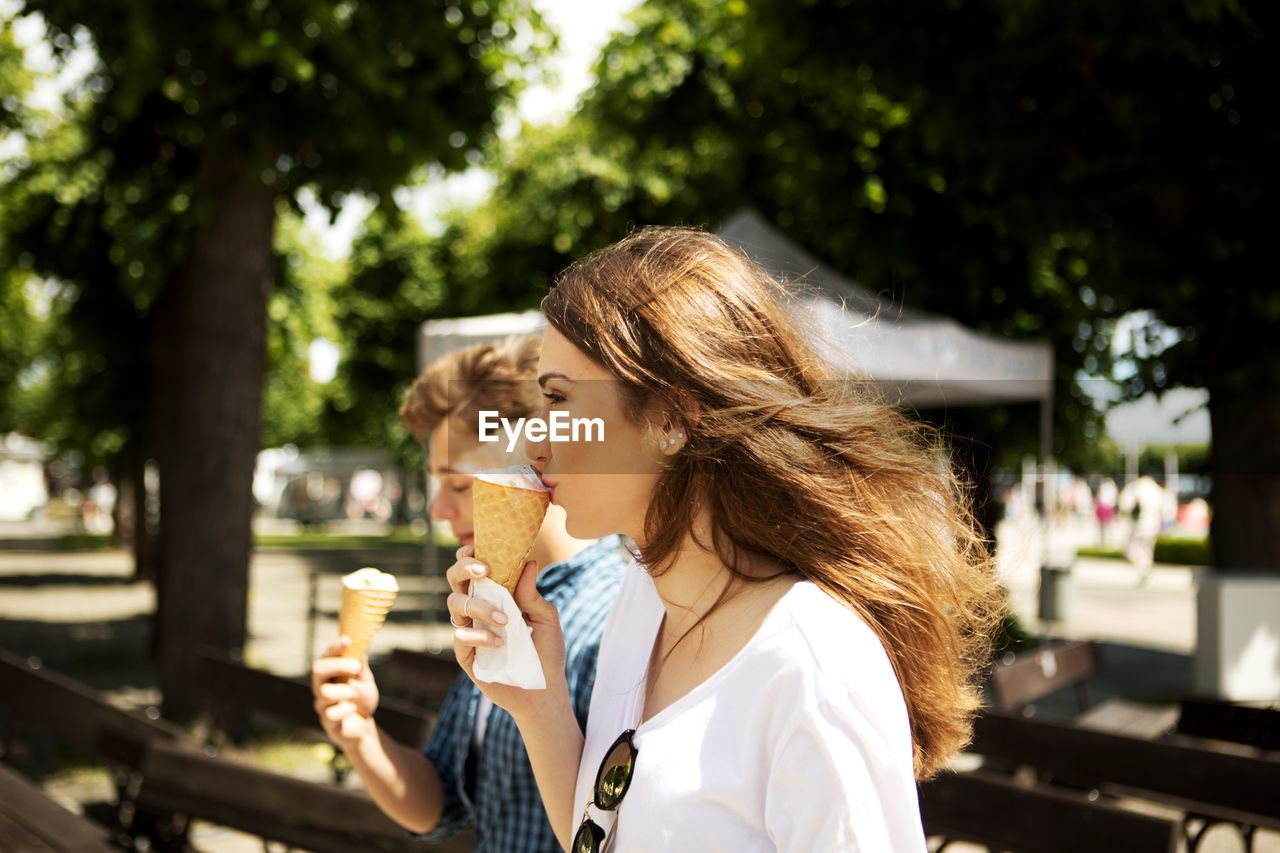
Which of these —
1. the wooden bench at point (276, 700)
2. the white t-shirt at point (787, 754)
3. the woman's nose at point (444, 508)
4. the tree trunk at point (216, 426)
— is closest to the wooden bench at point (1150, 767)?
the wooden bench at point (276, 700)

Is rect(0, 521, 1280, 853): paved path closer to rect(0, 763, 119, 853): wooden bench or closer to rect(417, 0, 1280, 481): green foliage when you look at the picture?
rect(417, 0, 1280, 481): green foliage

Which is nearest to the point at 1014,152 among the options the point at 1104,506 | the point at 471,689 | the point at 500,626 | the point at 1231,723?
the point at 1231,723

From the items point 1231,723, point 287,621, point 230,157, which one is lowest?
point 287,621

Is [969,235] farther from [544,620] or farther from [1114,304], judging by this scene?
[544,620]

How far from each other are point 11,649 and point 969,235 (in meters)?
10.0

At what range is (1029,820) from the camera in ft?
9.17

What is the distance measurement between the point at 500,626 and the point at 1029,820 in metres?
2.03

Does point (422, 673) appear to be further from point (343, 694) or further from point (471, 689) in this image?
point (343, 694)

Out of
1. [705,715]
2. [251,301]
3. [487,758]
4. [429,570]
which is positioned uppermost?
[251,301]

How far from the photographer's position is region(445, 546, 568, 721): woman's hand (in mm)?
1311

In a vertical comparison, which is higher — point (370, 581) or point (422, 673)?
point (370, 581)

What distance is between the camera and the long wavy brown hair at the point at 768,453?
4.16 ft

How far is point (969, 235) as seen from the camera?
1035 centimetres

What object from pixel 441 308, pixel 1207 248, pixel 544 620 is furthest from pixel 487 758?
pixel 441 308
